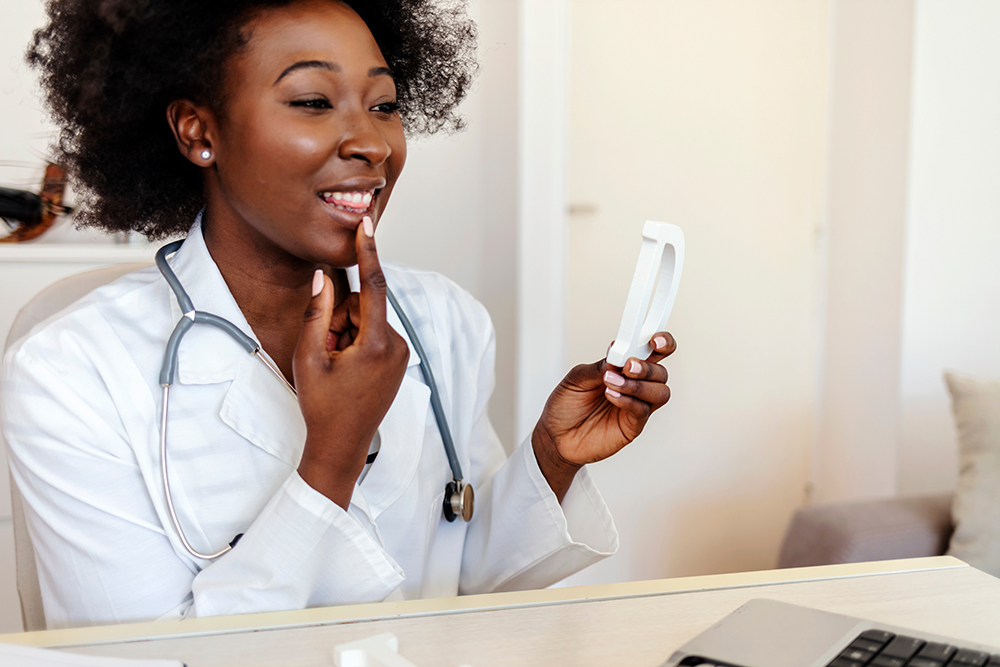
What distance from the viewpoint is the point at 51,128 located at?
1.57 metres

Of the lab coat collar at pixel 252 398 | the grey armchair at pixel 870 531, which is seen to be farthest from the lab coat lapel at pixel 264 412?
the grey armchair at pixel 870 531

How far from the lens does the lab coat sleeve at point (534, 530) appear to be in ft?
3.04

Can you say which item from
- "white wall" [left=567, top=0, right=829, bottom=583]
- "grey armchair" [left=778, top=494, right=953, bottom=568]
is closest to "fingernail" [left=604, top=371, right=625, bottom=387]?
"grey armchair" [left=778, top=494, right=953, bottom=568]

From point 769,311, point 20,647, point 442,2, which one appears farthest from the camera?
point 769,311

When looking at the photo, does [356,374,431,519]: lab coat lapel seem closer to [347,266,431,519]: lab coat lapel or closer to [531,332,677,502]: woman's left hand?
[347,266,431,519]: lab coat lapel

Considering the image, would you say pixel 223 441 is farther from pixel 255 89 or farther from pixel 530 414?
pixel 530 414

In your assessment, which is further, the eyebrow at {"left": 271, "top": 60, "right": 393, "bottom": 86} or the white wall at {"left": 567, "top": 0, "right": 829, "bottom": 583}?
the white wall at {"left": 567, "top": 0, "right": 829, "bottom": 583}

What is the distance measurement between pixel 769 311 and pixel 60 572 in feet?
6.50

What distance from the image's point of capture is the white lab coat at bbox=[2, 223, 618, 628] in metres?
0.76

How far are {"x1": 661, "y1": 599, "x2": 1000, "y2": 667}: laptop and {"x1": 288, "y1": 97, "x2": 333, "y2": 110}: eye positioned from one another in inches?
24.1

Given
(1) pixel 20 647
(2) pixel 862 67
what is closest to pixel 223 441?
(1) pixel 20 647

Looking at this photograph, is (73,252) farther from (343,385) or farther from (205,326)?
(343,385)

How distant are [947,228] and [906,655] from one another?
5.77 feet

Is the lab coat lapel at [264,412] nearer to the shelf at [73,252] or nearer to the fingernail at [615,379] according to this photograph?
the fingernail at [615,379]
